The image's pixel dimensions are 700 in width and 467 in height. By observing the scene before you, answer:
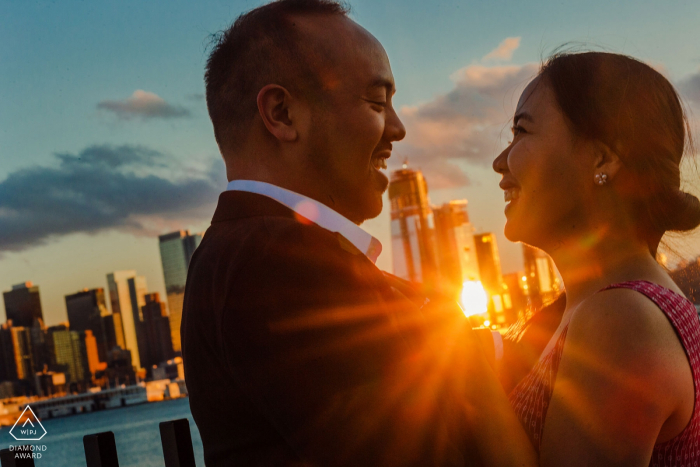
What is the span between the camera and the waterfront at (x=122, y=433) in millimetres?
67438

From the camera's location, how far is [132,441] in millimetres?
75312

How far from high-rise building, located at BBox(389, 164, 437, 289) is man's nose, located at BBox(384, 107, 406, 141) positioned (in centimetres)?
9959

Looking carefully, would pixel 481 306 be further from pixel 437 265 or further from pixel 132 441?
pixel 437 265

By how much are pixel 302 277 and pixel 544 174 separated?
1260 millimetres

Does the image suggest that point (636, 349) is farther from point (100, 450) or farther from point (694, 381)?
point (100, 450)

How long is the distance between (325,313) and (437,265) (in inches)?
4014

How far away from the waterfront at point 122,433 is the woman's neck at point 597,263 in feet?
180

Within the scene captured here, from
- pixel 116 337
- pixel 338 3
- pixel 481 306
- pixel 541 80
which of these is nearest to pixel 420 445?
pixel 338 3

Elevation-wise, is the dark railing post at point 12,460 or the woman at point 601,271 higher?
the woman at point 601,271

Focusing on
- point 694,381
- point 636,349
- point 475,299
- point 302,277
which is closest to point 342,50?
point 302,277

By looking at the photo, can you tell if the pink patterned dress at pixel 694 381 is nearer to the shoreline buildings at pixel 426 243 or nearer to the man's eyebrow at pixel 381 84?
Result: the man's eyebrow at pixel 381 84

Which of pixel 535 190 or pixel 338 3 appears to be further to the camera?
pixel 535 190

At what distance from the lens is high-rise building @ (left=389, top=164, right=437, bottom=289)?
102 m

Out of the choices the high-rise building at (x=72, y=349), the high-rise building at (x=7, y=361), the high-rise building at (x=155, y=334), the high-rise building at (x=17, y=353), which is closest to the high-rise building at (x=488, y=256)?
the high-rise building at (x=155, y=334)
